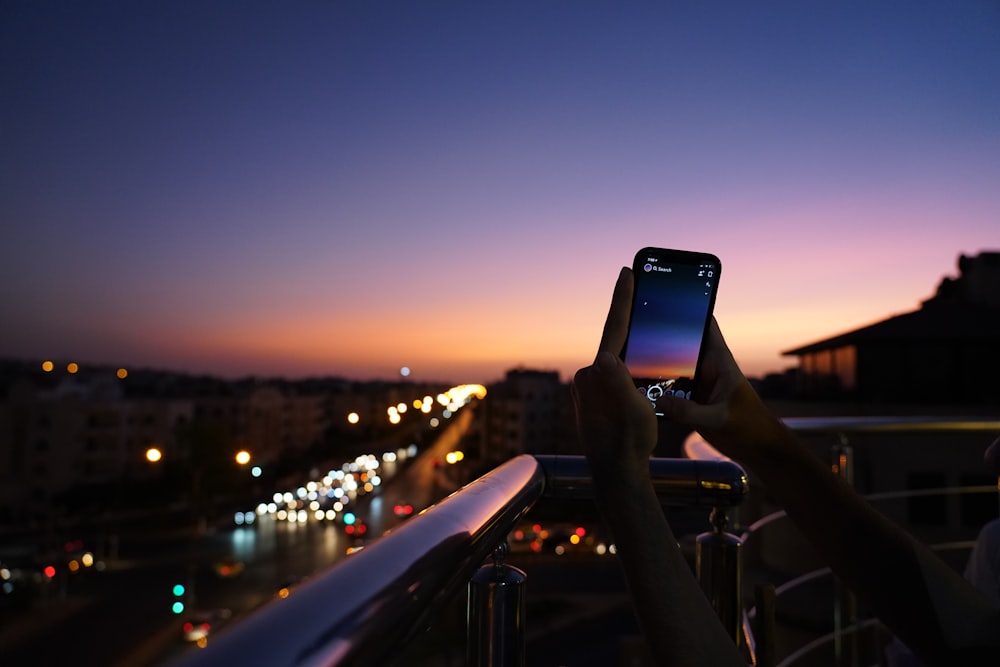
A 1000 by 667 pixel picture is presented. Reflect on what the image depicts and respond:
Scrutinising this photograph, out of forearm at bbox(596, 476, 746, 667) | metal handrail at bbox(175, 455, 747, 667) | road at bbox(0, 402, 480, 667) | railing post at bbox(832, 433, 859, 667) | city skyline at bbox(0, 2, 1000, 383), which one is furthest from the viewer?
road at bbox(0, 402, 480, 667)

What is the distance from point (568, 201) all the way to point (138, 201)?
46.1ft

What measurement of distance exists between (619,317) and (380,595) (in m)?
0.49

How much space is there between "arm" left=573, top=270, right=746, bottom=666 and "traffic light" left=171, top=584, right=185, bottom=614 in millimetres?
19422

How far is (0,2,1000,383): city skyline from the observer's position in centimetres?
520

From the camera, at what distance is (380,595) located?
0.40 metres

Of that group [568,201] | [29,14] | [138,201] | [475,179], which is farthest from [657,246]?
[138,201]

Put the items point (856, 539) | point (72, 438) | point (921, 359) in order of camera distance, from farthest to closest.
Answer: point (72, 438)
point (921, 359)
point (856, 539)

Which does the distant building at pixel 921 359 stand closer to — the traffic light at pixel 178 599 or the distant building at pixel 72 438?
the traffic light at pixel 178 599

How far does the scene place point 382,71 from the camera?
27.2ft

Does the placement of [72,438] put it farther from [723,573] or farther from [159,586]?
[723,573]

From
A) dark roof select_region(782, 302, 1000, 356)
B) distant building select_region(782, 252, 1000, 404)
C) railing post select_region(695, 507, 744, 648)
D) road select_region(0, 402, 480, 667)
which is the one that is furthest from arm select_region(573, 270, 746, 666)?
dark roof select_region(782, 302, 1000, 356)

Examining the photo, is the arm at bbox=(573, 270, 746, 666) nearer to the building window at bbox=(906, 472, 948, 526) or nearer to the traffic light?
the building window at bbox=(906, 472, 948, 526)

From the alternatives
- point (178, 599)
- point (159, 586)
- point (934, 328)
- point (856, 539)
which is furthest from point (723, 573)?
point (159, 586)

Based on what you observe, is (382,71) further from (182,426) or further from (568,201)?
(182,426)
